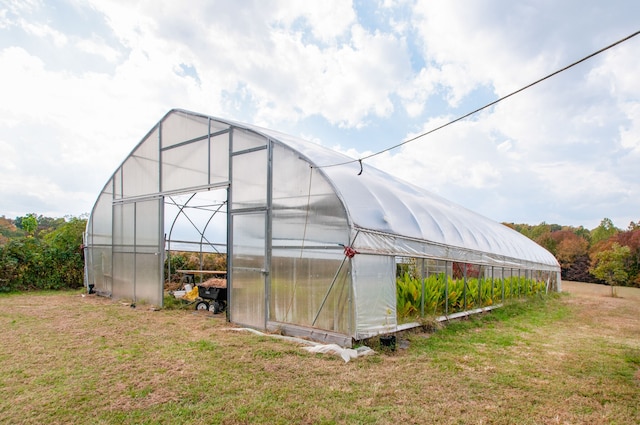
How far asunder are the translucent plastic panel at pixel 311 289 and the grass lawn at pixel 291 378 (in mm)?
616

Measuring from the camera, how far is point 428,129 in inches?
196

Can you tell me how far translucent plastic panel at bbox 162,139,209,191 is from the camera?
27.6 feet

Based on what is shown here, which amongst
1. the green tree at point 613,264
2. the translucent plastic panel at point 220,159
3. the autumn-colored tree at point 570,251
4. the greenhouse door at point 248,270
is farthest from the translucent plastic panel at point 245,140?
the autumn-colored tree at point 570,251

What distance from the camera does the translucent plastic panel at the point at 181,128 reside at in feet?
27.8

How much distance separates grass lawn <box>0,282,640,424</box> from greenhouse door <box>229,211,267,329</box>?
473mm

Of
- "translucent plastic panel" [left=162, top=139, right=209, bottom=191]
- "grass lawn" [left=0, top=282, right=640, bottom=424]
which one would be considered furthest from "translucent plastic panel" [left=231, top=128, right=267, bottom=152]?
"grass lawn" [left=0, top=282, right=640, bottom=424]

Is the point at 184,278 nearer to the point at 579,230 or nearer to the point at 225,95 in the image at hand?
the point at 225,95

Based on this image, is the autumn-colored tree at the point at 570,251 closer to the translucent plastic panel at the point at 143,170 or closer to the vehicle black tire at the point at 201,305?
the vehicle black tire at the point at 201,305

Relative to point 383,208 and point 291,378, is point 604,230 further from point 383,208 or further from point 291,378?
point 291,378

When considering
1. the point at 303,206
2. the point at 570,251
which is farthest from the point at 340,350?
the point at 570,251

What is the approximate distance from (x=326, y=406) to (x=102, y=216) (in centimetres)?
1055

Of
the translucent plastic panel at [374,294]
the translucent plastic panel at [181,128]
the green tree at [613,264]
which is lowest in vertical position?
the green tree at [613,264]

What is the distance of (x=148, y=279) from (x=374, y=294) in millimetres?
6195

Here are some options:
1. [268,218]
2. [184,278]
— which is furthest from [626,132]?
[184,278]
